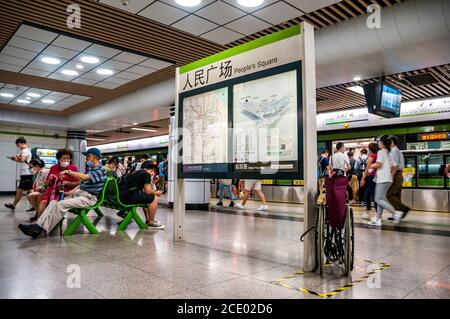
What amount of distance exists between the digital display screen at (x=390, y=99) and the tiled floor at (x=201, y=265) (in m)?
3.19

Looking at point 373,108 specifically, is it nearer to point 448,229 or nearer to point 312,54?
point 448,229

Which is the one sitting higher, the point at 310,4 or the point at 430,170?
the point at 310,4

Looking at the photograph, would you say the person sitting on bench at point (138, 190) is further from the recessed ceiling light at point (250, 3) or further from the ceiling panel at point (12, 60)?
the ceiling panel at point (12, 60)

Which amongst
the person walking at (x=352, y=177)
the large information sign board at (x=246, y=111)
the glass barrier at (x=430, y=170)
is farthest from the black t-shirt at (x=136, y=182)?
the glass barrier at (x=430, y=170)

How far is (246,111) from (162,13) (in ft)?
8.76

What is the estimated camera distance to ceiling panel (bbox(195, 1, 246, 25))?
5.16 metres

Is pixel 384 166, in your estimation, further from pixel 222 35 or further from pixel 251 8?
pixel 222 35

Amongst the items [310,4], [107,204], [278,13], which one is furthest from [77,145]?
[310,4]

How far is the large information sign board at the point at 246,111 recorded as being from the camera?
335 centimetres

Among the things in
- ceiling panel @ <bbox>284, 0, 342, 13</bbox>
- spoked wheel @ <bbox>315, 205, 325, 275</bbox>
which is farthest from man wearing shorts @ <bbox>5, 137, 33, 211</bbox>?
spoked wheel @ <bbox>315, 205, 325, 275</bbox>

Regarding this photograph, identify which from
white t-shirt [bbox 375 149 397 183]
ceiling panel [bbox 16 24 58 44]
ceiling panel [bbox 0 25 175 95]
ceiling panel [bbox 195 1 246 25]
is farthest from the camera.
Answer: ceiling panel [bbox 0 25 175 95]

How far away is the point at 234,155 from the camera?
3.91 m

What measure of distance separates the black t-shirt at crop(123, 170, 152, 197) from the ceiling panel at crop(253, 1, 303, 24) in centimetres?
312

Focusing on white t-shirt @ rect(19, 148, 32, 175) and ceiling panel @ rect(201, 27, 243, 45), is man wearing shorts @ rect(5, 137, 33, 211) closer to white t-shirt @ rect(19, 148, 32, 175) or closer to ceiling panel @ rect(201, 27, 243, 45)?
white t-shirt @ rect(19, 148, 32, 175)
